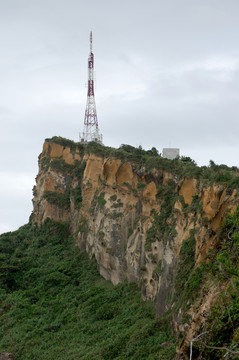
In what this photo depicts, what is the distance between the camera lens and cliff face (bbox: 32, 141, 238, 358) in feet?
44.3

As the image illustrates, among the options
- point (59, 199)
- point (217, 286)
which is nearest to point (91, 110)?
point (59, 199)

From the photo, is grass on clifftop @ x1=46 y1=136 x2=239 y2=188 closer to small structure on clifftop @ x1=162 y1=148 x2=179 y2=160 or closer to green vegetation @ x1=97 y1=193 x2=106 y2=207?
small structure on clifftop @ x1=162 y1=148 x2=179 y2=160

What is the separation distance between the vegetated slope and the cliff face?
87 cm

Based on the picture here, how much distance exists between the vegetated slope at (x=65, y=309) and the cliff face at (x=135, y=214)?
872 mm

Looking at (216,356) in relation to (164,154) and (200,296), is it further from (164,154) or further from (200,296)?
(164,154)

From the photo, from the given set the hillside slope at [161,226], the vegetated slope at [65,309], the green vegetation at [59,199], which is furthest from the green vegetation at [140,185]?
the green vegetation at [59,199]

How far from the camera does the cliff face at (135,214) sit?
13.5 m

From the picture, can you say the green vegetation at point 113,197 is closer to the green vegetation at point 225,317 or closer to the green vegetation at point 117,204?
the green vegetation at point 117,204

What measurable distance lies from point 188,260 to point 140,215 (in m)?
6.08

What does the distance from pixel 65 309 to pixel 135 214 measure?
21.4ft

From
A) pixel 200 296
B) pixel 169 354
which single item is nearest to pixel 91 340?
pixel 169 354

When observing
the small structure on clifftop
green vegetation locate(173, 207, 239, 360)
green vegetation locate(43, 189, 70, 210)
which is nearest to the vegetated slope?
green vegetation locate(43, 189, 70, 210)

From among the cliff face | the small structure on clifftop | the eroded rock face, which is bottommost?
the eroded rock face

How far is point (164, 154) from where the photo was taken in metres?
23.5
